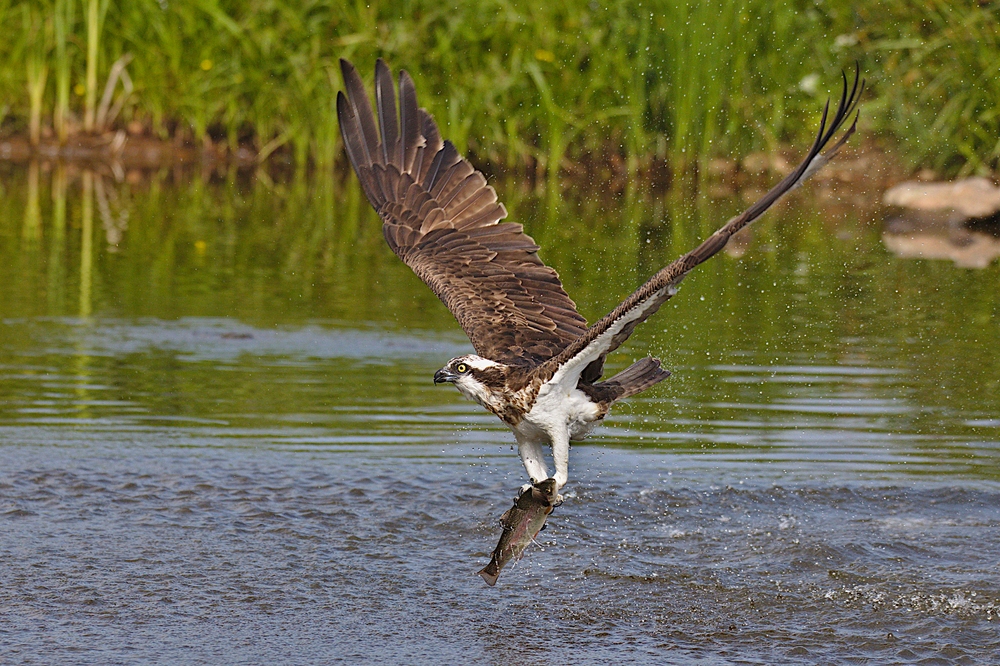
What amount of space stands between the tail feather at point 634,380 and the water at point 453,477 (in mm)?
804

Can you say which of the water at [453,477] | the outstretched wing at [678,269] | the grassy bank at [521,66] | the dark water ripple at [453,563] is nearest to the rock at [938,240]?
the water at [453,477]

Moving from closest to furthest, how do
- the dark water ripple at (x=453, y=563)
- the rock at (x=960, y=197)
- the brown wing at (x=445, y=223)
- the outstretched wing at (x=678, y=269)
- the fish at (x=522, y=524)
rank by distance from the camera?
the outstretched wing at (x=678, y=269) < the dark water ripple at (x=453, y=563) < the fish at (x=522, y=524) < the brown wing at (x=445, y=223) < the rock at (x=960, y=197)

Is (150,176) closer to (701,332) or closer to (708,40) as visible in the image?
(708,40)

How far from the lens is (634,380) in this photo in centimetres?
608

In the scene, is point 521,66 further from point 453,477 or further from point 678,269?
point 678,269

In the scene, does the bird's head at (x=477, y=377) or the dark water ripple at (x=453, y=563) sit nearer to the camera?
the dark water ripple at (x=453, y=563)

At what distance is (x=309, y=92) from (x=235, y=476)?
12.8 m

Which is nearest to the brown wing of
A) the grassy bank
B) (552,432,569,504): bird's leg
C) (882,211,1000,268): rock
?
(552,432,569,504): bird's leg

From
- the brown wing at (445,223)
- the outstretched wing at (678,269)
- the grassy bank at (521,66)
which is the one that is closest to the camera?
the outstretched wing at (678,269)

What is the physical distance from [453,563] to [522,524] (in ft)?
1.85

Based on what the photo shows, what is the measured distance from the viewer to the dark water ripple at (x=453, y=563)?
222 inches

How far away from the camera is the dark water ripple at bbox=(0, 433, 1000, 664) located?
564 cm

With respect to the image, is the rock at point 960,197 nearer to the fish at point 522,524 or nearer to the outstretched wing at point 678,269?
the fish at point 522,524

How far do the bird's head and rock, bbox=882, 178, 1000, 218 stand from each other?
11.9 m
